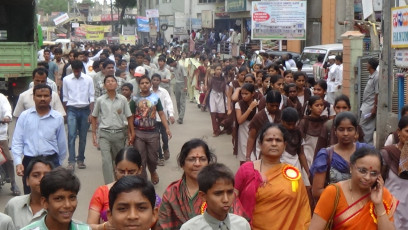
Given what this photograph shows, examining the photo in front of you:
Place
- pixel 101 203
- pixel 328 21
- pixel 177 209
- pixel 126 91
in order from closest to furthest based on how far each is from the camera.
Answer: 1. pixel 177 209
2. pixel 101 203
3. pixel 126 91
4. pixel 328 21

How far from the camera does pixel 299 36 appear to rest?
23.4 metres

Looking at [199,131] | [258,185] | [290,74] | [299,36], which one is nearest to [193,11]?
[299,36]

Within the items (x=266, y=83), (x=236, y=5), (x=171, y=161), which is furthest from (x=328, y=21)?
(x=266, y=83)

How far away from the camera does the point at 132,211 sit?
3.64 m

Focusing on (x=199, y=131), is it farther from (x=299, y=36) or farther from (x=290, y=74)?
(x=299, y=36)

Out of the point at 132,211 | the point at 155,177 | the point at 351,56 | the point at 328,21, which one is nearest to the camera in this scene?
the point at 132,211

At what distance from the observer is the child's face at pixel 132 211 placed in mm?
3584

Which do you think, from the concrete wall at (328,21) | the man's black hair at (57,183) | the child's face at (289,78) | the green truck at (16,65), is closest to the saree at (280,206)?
the man's black hair at (57,183)

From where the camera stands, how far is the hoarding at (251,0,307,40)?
2339 centimetres

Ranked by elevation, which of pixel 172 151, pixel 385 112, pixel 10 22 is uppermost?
pixel 10 22

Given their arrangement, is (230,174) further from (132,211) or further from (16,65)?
(16,65)

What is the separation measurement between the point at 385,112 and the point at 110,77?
3.80 metres

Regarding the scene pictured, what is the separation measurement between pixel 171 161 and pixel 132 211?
30.0 feet

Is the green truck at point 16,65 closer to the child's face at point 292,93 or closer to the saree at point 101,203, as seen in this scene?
the child's face at point 292,93
